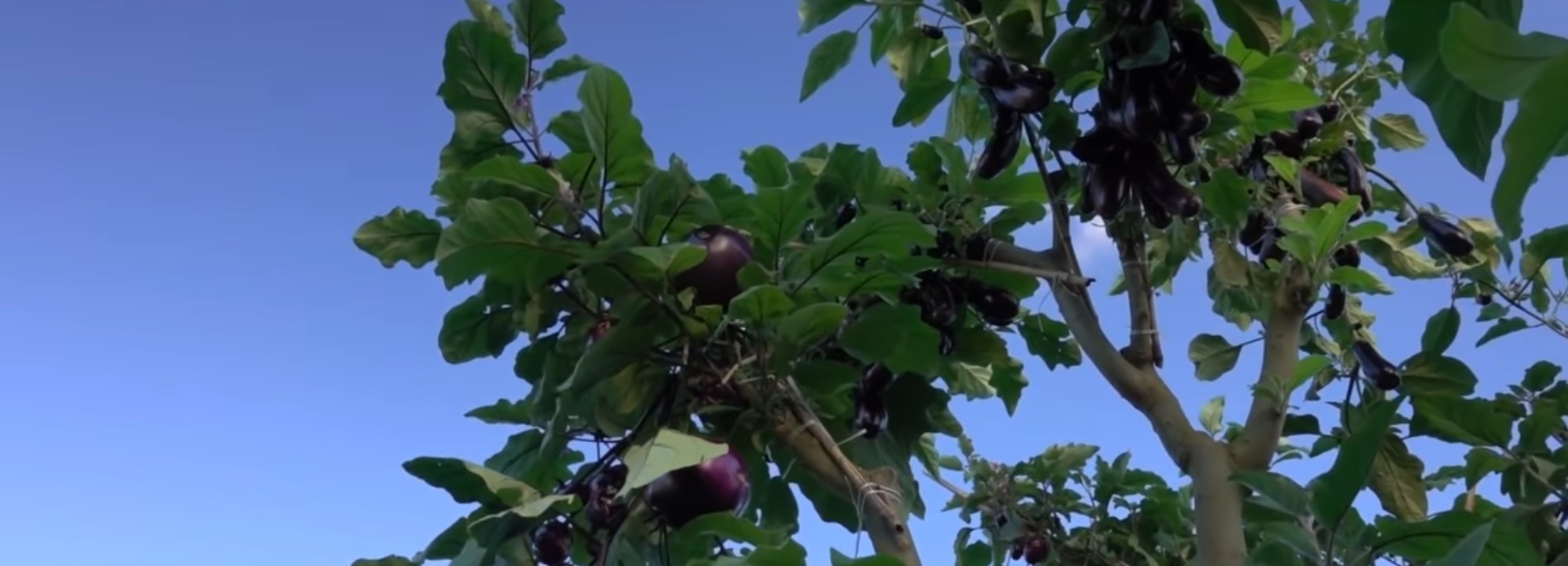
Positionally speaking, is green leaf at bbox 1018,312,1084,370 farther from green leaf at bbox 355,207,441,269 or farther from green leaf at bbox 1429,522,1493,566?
green leaf at bbox 1429,522,1493,566

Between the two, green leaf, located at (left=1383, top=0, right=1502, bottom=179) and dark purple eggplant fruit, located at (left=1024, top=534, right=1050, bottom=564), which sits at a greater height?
dark purple eggplant fruit, located at (left=1024, top=534, right=1050, bottom=564)

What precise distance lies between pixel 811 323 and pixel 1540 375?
1.19 metres

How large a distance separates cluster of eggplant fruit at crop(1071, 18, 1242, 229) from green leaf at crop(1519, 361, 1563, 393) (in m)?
0.82

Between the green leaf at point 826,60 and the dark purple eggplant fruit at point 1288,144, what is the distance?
587mm

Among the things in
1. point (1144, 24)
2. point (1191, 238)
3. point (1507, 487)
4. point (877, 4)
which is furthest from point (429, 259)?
point (1507, 487)

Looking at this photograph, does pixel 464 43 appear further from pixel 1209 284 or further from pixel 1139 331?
pixel 1209 284

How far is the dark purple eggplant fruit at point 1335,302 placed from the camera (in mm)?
1264

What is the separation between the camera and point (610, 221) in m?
0.94

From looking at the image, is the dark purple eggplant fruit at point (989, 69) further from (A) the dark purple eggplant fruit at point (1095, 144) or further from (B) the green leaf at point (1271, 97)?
(B) the green leaf at point (1271, 97)

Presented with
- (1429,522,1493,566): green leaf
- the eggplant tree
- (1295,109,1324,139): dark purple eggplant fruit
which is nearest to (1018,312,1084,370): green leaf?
the eggplant tree

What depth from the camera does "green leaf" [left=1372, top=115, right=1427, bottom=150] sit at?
162cm

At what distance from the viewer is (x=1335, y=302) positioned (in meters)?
1.26

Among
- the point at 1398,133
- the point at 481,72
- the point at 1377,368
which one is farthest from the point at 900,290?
the point at 1398,133

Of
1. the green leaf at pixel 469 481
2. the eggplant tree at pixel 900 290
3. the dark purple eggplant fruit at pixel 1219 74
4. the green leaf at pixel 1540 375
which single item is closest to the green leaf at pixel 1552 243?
the eggplant tree at pixel 900 290
